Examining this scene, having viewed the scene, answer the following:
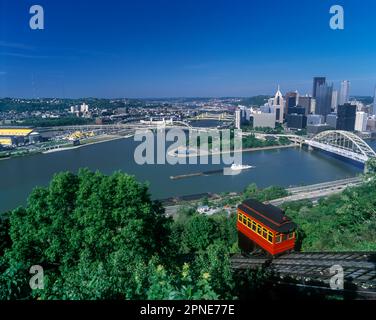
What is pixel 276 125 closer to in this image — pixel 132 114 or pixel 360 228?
pixel 132 114

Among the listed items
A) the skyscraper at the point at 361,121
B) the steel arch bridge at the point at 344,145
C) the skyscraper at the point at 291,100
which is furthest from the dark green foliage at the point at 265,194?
the skyscraper at the point at 291,100

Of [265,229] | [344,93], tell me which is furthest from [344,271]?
[344,93]

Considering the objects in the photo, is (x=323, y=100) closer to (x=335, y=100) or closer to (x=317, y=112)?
(x=335, y=100)

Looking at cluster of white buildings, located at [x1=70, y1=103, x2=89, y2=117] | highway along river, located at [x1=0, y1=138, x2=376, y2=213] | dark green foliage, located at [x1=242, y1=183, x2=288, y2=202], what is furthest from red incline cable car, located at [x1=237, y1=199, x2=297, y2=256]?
cluster of white buildings, located at [x1=70, y1=103, x2=89, y2=117]

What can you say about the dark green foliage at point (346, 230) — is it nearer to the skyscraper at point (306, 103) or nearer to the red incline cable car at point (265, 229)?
the red incline cable car at point (265, 229)

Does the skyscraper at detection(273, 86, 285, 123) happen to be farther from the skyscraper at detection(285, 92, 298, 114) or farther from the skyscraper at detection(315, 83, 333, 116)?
the skyscraper at detection(315, 83, 333, 116)
